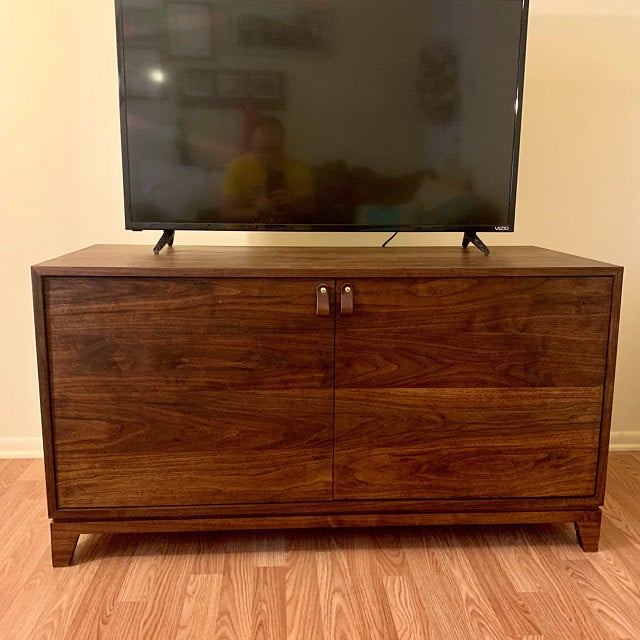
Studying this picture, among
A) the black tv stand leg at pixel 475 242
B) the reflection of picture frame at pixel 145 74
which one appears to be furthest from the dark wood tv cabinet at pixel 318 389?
the reflection of picture frame at pixel 145 74

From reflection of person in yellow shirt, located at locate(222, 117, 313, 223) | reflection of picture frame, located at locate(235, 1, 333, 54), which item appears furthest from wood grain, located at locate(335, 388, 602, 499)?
reflection of picture frame, located at locate(235, 1, 333, 54)

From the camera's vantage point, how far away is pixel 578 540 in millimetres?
Result: 1627

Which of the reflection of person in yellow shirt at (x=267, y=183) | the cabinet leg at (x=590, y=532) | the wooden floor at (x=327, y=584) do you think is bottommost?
the wooden floor at (x=327, y=584)

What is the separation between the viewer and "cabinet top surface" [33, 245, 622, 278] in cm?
142

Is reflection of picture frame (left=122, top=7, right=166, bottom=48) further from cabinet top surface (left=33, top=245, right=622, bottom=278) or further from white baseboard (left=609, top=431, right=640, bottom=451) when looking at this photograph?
white baseboard (left=609, top=431, right=640, bottom=451)

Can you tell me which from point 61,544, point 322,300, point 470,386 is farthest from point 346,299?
point 61,544

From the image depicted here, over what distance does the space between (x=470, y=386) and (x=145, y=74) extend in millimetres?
1058

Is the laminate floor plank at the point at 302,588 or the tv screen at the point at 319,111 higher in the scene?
the tv screen at the point at 319,111

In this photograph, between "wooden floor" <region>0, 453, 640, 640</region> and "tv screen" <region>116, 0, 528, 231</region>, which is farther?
"tv screen" <region>116, 0, 528, 231</region>

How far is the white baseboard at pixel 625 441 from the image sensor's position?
218 centimetres

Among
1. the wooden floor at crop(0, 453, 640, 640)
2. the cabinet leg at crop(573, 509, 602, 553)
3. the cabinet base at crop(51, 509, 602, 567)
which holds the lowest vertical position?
the wooden floor at crop(0, 453, 640, 640)

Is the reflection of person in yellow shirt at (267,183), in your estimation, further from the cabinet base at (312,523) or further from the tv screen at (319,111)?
the cabinet base at (312,523)

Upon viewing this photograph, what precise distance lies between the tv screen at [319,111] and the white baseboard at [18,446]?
862mm

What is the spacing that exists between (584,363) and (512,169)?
0.53 meters
